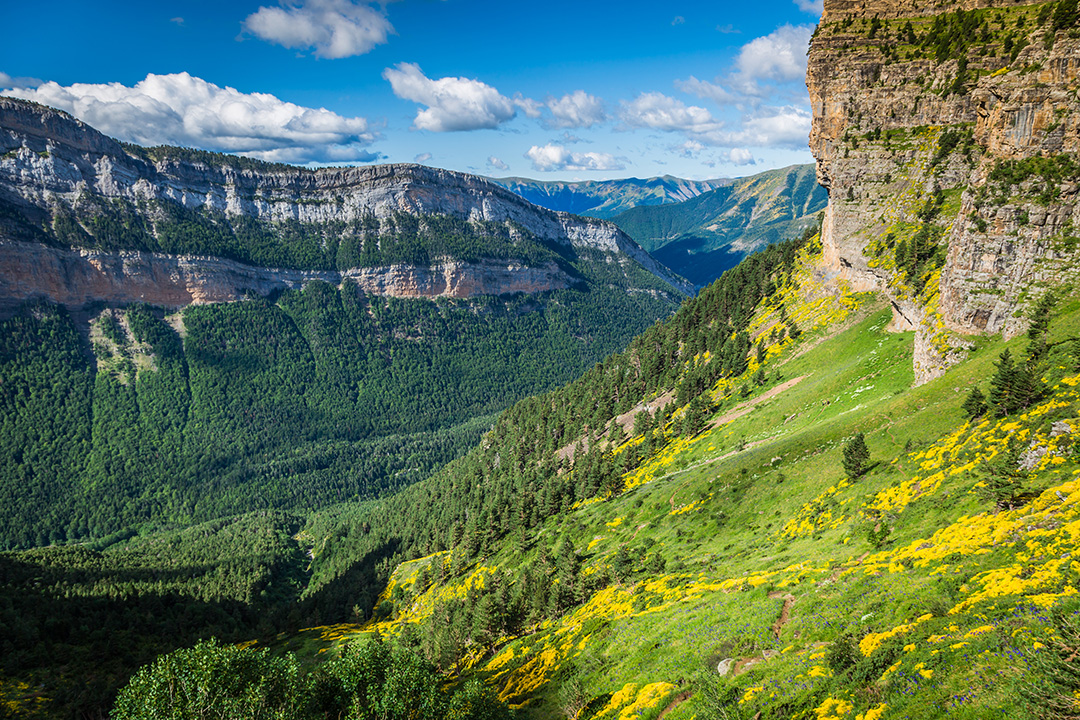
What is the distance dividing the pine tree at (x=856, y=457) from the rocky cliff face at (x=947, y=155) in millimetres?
19876

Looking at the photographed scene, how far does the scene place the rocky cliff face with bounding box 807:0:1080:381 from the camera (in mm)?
54375

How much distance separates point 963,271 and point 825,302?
158ft

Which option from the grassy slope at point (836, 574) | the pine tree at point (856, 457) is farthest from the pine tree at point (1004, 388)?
the pine tree at point (856, 457)

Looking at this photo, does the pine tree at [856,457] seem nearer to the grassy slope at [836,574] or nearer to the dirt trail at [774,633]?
the grassy slope at [836,574]

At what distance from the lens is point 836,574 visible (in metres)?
35.8

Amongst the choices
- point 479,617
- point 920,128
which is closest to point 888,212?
point 920,128

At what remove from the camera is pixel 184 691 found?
34281 mm

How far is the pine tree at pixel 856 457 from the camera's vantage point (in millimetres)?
48781

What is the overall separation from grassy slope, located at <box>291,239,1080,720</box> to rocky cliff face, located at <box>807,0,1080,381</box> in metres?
7.49

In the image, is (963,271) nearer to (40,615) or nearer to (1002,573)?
(1002,573)

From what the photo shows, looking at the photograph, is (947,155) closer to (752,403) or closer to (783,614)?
(752,403)

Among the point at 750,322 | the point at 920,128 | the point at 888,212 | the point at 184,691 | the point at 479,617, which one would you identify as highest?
the point at 920,128

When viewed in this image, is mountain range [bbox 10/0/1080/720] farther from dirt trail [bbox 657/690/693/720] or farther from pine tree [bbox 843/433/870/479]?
pine tree [bbox 843/433/870/479]

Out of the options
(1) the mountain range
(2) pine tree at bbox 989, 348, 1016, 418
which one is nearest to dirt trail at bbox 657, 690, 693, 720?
(1) the mountain range
